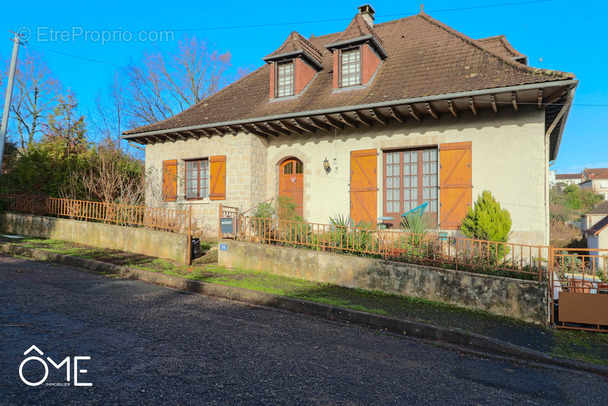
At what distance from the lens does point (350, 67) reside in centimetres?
1042

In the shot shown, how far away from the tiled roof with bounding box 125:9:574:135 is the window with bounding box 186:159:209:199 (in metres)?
1.31

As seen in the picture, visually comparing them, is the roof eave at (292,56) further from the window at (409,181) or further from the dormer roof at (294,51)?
the window at (409,181)

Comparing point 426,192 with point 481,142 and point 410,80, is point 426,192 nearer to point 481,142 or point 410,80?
point 481,142

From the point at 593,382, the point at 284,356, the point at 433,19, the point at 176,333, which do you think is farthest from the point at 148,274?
the point at 433,19

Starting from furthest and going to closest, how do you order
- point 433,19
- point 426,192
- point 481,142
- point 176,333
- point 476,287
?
point 433,19
point 426,192
point 481,142
point 476,287
point 176,333

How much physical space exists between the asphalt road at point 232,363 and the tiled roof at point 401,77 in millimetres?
5817

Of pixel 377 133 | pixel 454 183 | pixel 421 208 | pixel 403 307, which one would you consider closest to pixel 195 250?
pixel 403 307

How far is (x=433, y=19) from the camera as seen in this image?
1145 centimetres

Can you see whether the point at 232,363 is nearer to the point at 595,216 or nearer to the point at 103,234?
the point at 103,234

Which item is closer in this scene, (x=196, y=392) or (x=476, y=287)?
(x=196, y=392)

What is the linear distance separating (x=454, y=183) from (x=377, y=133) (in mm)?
2322

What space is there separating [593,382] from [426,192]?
5954 millimetres

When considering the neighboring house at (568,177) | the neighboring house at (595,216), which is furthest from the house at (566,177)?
the neighboring house at (595,216)

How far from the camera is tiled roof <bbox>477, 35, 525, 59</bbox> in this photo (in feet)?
30.7
